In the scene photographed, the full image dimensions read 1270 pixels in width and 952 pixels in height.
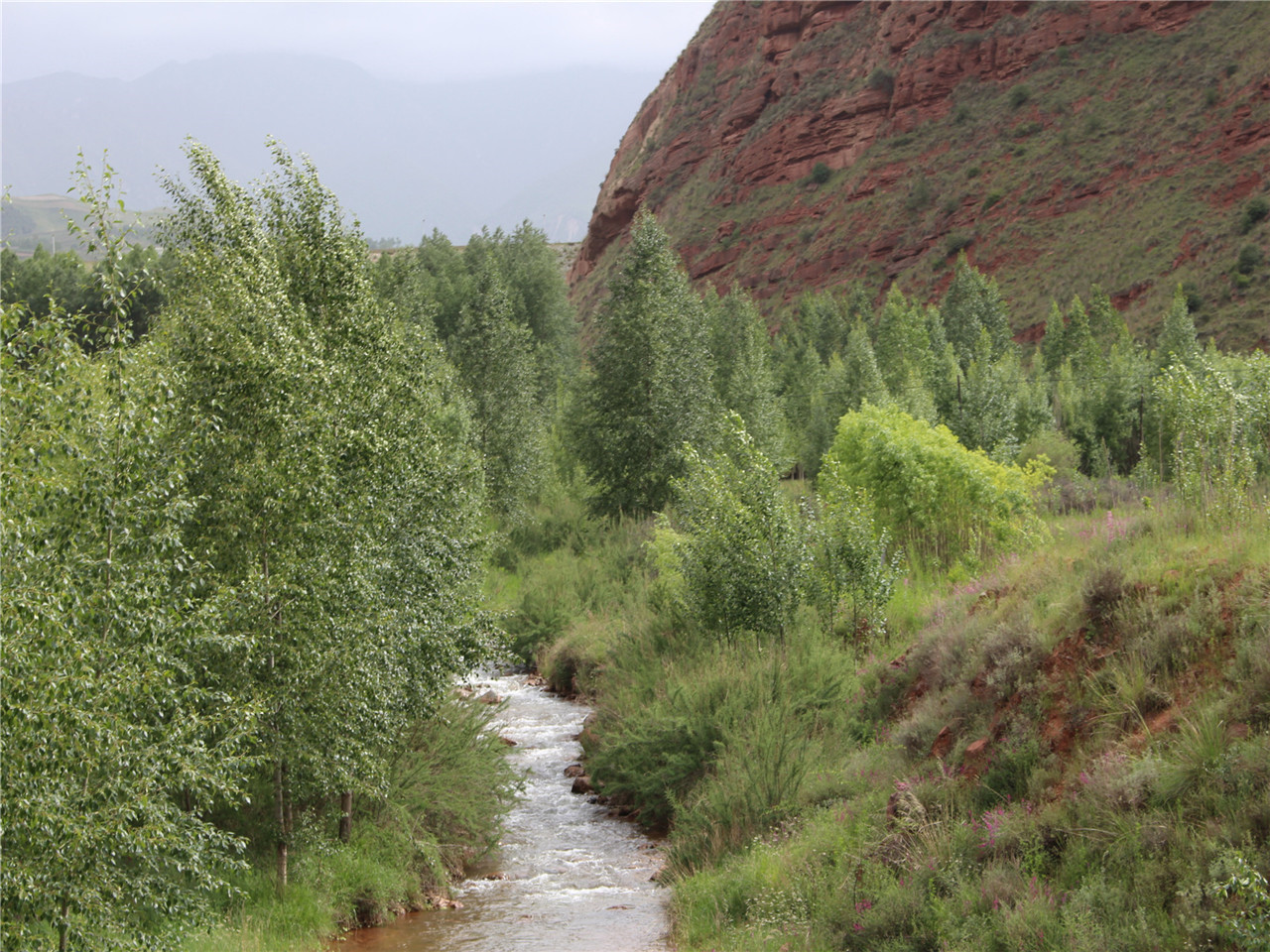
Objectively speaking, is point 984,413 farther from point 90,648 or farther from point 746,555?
point 90,648

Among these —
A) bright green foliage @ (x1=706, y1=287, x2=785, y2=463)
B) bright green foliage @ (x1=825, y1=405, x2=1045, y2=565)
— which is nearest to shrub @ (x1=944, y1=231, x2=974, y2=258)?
bright green foliage @ (x1=706, y1=287, x2=785, y2=463)

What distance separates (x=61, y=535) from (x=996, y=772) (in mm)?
9704

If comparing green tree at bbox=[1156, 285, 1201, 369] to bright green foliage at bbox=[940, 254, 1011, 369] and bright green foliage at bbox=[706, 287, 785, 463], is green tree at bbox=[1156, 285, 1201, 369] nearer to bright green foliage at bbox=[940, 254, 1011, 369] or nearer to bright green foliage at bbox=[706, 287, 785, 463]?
bright green foliage at bbox=[940, 254, 1011, 369]

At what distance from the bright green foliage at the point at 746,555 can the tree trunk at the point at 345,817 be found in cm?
763

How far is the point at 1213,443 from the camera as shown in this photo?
13945mm

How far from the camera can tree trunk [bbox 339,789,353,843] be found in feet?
47.8

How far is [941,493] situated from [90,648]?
19932 millimetres

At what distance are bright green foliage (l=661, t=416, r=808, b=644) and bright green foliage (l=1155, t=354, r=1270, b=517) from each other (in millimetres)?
6819

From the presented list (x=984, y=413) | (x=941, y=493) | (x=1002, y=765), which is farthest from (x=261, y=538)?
(x=984, y=413)

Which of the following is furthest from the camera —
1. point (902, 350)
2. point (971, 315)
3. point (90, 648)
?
point (971, 315)

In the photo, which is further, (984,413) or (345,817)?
(984,413)

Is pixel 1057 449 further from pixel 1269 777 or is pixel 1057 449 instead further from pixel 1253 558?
pixel 1269 777

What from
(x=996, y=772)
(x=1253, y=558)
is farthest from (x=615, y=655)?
(x=1253, y=558)

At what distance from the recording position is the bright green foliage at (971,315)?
2429 inches
